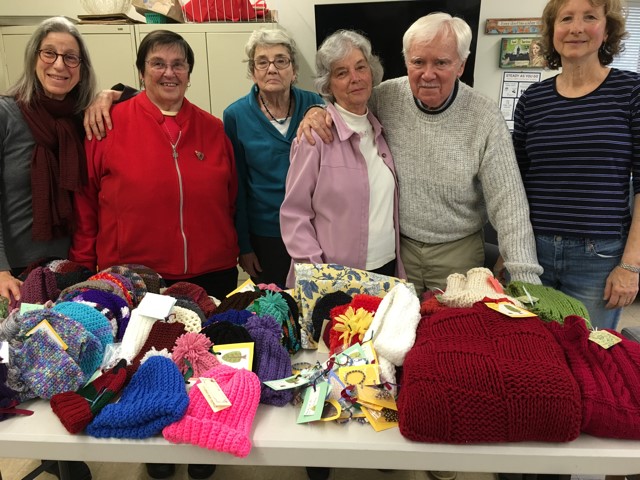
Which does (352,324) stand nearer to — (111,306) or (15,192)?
(111,306)

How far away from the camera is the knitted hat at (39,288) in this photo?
133 centimetres

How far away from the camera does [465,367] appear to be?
93cm

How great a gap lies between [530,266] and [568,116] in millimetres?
506

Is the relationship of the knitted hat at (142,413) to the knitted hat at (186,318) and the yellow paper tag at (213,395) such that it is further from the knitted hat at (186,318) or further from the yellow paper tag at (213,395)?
the knitted hat at (186,318)

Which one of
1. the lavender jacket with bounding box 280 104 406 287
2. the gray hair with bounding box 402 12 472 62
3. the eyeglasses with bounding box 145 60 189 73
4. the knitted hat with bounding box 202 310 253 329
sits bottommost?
the knitted hat with bounding box 202 310 253 329

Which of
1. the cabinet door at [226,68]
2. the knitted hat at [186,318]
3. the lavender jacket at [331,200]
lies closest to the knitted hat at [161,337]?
the knitted hat at [186,318]

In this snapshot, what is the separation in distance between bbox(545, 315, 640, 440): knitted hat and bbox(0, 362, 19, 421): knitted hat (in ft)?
3.91

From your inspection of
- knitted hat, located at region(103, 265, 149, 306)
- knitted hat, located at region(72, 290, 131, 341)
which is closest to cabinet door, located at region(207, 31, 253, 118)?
knitted hat, located at region(103, 265, 149, 306)

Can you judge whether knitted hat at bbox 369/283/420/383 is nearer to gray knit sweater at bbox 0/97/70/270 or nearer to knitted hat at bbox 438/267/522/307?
knitted hat at bbox 438/267/522/307

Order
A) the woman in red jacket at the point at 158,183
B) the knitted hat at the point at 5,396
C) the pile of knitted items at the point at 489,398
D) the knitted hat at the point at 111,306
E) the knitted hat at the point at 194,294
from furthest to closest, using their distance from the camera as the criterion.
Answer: the woman in red jacket at the point at 158,183
the knitted hat at the point at 194,294
the knitted hat at the point at 111,306
the knitted hat at the point at 5,396
the pile of knitted items at the point at 489,398

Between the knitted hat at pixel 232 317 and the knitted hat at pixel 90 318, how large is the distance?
0.79 ft

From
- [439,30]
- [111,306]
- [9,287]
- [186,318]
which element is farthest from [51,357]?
[439,30]

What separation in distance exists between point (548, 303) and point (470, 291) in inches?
8.0

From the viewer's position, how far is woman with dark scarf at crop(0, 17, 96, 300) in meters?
1.58
